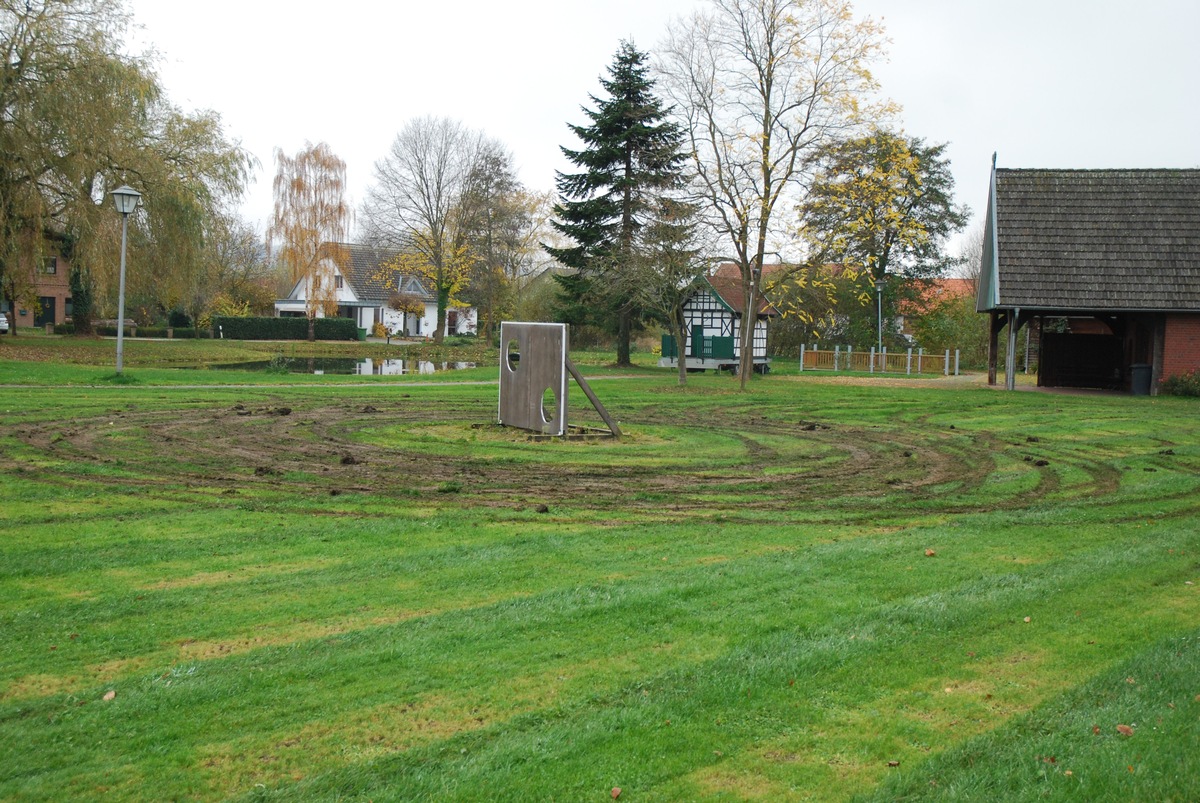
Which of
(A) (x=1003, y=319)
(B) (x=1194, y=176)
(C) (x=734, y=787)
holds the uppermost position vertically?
(B) (x=1194, y=176)

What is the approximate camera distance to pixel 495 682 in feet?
18.2

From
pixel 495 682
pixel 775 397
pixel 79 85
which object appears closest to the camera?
pixel 495 682

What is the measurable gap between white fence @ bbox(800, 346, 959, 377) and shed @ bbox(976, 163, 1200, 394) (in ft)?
39.0

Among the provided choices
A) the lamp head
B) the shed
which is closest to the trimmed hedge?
the lamp head

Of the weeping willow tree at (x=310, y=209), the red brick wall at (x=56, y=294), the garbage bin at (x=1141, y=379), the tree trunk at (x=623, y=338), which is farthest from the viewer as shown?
the red brick wall at (x=56, y=294)

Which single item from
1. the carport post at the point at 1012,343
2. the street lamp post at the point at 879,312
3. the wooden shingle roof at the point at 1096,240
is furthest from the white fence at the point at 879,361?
the wooden shingle roof at the point at 1096,240

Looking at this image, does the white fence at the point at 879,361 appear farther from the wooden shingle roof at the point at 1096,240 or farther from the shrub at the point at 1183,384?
the shrub at the point at 1183,384

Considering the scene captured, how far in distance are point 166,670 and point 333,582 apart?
80.3 inches

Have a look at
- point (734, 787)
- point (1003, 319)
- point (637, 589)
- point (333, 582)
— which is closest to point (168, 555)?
point (333, 582)

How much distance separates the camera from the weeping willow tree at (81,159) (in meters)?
33.3

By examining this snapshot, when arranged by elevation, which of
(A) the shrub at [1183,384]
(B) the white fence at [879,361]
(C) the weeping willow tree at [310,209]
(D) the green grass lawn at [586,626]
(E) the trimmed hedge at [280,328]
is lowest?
(D) the green grass lawn at [586,626]

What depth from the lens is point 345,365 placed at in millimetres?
44031

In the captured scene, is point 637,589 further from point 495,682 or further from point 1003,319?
point 1003,319

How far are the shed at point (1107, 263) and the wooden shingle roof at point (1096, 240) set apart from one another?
1.3 inches
